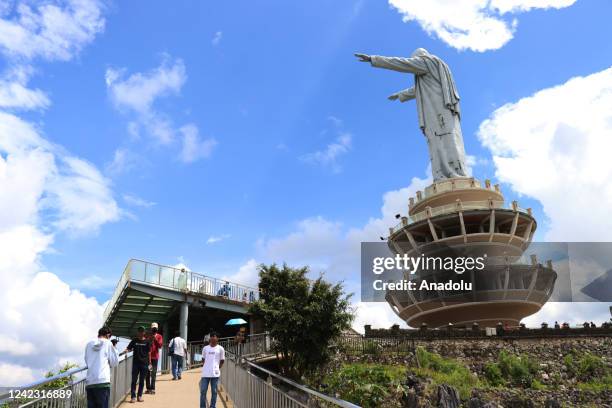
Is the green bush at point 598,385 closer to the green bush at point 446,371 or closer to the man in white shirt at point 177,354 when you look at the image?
the green bush at point 446,371

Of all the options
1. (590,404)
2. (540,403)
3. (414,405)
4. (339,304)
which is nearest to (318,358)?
(339,304)

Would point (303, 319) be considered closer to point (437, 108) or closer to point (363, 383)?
point (363, 383)

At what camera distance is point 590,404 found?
2172cm

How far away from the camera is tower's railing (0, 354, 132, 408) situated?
6641mm

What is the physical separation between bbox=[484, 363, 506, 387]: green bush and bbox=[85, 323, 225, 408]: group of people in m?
15.0

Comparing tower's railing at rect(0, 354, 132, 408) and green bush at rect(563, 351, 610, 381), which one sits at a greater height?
tower's railing at rect(0, 354, 132, 408)

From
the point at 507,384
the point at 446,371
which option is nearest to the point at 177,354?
the point at 446,371

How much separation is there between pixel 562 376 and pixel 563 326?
5509mm

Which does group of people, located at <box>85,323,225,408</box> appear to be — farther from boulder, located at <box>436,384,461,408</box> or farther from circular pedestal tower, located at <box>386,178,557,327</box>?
circular pedestal tower, located at <box>386,178,557,327</box>

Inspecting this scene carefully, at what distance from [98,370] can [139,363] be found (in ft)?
13.4

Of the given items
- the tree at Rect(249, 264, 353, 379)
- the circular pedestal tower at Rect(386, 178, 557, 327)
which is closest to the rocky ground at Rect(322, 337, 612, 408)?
the tree at Rect(249, 264, 353, 379)

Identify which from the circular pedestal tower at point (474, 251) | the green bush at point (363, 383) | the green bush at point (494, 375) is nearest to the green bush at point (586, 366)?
the green bush at point (494, 375)

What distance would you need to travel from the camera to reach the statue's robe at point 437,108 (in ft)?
149

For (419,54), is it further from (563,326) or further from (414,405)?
(414,405)
